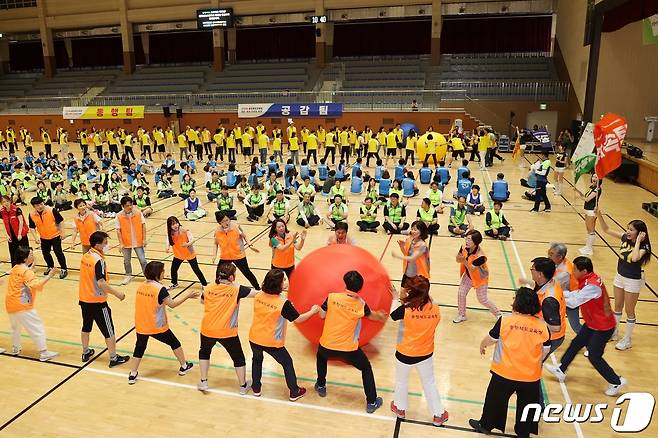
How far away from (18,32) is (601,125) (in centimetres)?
4980

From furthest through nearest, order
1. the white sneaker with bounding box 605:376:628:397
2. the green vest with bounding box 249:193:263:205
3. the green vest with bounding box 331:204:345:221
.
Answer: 1. the green vest with bounding box 249:193:263:205
2. the green vest with bounding box 331:204:345:221
3. the white sneaker with bounding box 605:376:628:397

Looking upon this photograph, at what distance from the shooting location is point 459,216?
1227 centimetres

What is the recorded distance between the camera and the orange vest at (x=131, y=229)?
9.52 m

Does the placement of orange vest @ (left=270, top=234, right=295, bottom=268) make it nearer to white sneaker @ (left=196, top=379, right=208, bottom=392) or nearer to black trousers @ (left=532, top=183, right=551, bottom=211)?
white sneaker @ (left=196, top=379, right=208, bottom=392)

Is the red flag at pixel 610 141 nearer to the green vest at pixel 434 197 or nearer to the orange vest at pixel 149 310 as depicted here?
the green vest at pixel 434 197

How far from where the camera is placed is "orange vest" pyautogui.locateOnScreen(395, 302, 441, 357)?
506 cm

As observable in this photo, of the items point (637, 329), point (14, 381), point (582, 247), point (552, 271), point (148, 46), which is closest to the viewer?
point (552, 271)

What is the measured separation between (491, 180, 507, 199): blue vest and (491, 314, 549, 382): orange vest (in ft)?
38.5

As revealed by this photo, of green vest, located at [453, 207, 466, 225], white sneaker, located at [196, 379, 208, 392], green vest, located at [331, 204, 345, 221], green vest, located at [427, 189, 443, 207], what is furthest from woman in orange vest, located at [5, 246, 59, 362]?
green vest, located at [427, 189, 443, 207]

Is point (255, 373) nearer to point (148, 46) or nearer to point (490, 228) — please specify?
point (490, 228)

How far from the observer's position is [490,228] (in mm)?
12570

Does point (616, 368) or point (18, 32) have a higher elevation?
point (18, 32)

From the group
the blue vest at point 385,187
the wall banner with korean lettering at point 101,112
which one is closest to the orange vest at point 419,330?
the blue vest at point 385,187

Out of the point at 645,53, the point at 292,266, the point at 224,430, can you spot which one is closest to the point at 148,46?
the point at 645,53
